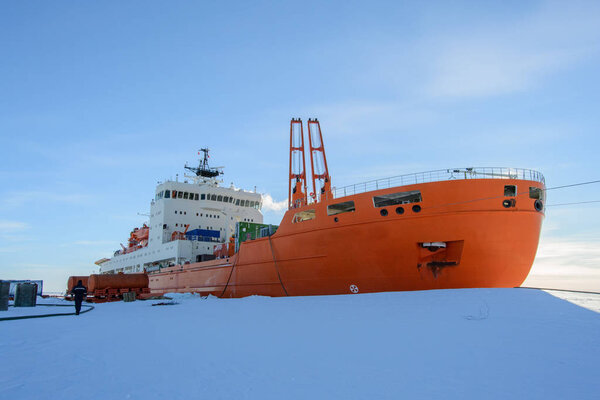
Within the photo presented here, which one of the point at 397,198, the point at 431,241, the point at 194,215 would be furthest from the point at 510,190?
the point at 194,215

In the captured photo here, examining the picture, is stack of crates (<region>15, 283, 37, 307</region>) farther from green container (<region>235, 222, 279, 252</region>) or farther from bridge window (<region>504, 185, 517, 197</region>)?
bridge window (<region>504, 185, 517, 197</region>)

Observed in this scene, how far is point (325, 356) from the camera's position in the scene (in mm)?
5406

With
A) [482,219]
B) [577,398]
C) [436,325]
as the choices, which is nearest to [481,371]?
[577,398]

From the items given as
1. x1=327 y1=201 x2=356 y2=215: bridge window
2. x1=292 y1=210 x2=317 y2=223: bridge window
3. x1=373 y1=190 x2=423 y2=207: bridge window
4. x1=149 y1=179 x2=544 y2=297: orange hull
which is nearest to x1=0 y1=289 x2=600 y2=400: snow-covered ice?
x1=149 y1=179 x2=544 y2=297: orange hull

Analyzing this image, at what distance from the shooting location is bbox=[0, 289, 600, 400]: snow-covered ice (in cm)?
401

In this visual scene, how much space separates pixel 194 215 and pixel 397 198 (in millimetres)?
18946

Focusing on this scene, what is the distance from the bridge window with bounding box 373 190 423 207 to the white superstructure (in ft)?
49.0

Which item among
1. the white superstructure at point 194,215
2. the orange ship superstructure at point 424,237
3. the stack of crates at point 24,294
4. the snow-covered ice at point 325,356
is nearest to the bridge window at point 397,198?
the orange ship superstructure at point 424,237

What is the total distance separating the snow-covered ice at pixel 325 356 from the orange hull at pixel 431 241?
135 inches

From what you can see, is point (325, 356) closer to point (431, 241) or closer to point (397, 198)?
point (431, 241)

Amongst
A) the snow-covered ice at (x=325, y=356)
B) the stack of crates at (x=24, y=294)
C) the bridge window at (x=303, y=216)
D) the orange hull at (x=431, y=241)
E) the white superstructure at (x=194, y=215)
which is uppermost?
the white superstructure at (x=194, y=215)

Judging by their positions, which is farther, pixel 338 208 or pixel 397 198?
pixel 338 208

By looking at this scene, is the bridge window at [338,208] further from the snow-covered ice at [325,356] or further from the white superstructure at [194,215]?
the white superstructure at [194,215]

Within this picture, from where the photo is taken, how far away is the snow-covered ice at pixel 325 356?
13.2 ft
